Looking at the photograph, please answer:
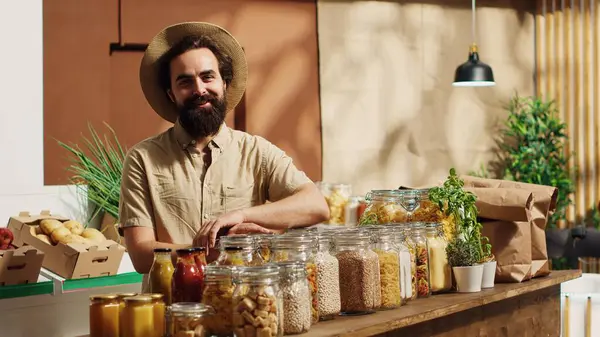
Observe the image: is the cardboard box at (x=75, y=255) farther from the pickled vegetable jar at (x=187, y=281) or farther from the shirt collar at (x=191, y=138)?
the pickled vegetable jar at (x=187, y=281)

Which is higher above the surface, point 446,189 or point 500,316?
point 446,189

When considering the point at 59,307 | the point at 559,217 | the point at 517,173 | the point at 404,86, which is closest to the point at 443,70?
the point at 404,86

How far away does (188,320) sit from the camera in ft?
6.22

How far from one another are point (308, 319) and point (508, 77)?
24.9 feet

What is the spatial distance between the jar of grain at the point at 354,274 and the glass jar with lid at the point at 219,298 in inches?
17.6

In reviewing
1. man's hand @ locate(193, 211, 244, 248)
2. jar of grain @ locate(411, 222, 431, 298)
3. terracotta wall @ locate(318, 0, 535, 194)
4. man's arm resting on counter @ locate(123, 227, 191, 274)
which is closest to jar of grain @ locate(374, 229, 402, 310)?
jar of grain @ locate(411, 222, 431, 298)

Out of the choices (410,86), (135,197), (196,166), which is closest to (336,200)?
(410,86)

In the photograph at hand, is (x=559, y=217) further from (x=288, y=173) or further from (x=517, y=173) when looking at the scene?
(x=288, y=173)

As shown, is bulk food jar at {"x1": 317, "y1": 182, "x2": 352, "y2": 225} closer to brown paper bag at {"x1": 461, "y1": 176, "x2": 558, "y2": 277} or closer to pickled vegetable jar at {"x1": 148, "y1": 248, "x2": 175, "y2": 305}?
brown paper bag at {"x1": 461, "y1": 176, "x2": 558, "y2": 277}

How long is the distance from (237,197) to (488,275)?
2.84ft

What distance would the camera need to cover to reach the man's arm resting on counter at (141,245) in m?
2.83

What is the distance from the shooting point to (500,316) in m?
2.96

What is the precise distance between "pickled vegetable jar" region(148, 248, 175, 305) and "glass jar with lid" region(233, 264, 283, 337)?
0.30 metres

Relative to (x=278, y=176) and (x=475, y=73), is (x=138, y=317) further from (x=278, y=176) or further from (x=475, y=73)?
(x=475, y=73)
